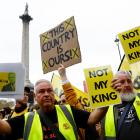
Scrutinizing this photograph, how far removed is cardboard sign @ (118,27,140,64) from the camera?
5.39 m

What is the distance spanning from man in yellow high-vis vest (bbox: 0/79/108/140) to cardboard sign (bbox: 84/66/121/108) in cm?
20

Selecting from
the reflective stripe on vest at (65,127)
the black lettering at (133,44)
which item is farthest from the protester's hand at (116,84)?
the black lettering at (133,44)

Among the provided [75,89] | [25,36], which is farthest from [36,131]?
[25,36]

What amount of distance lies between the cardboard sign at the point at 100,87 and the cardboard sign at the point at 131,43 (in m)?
1.26

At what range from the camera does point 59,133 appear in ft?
11.4

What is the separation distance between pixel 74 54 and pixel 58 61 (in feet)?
1.14

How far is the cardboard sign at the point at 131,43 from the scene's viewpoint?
5.39 metres

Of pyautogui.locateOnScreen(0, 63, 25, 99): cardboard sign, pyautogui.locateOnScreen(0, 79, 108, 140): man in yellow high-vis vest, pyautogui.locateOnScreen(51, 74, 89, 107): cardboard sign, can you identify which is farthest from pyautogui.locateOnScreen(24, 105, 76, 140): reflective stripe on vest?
pyautogui.locateOnScreen(51, 74, 89, 107): cardboard sign

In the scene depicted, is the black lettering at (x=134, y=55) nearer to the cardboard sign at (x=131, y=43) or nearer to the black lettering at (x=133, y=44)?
the cardboard sign at (x=131, y=43)

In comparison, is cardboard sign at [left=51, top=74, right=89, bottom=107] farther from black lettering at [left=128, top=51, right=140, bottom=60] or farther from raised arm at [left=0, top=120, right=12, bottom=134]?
raised arm at [left=0, top=120, right=12, bottom=134]

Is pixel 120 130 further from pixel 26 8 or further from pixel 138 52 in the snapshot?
pixel 26 8

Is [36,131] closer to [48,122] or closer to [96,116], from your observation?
[48,122]

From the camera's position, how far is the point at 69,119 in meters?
3.64

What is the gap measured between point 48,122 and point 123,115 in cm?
93
